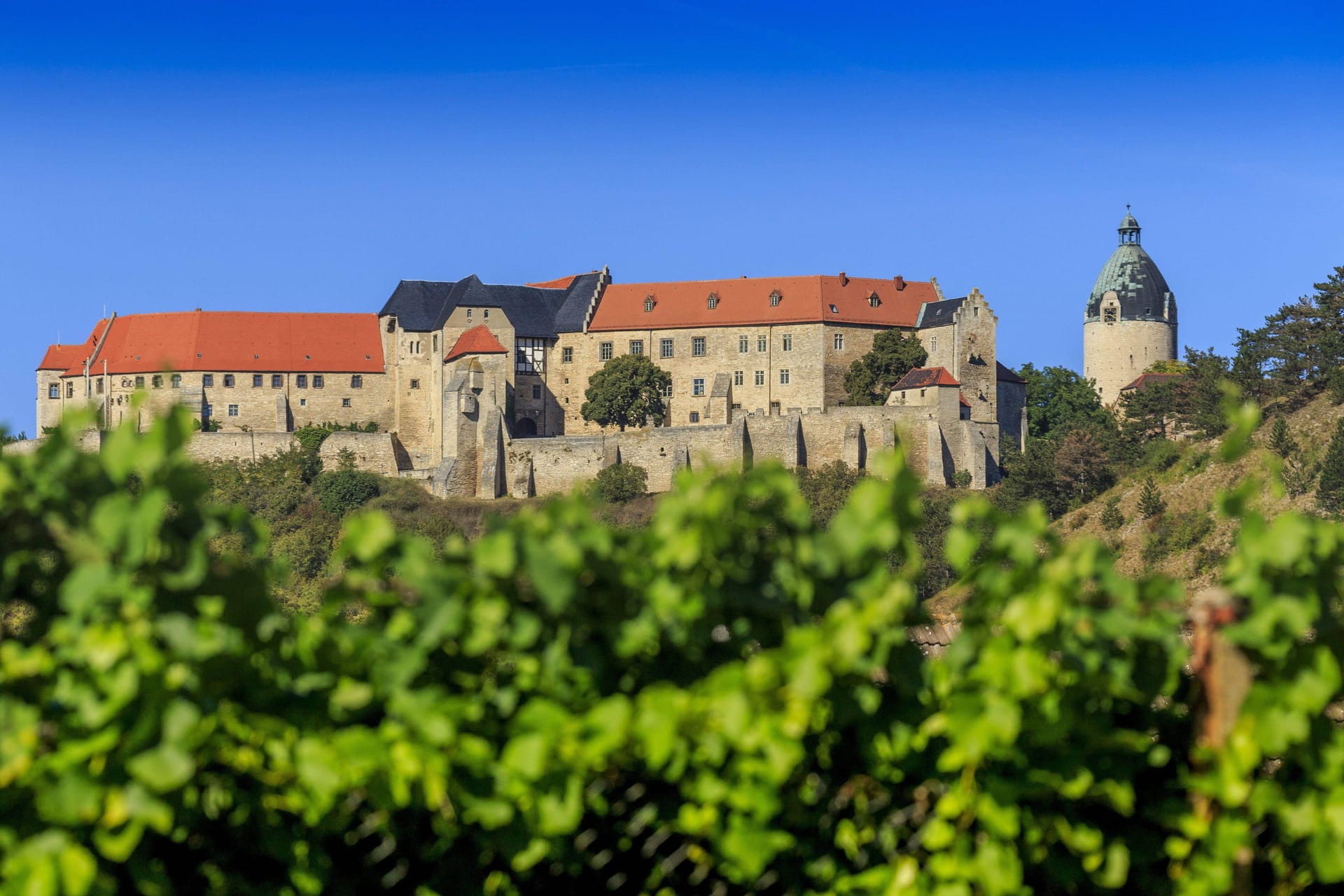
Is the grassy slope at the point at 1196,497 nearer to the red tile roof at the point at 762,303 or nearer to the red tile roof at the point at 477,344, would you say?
the red tile roof at the point at 762,303

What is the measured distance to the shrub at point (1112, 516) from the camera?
168 feet

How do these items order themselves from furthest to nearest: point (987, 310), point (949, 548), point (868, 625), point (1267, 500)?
point (987, 310)
point (1267, 500)
point (949, 548)
point (868, 625)

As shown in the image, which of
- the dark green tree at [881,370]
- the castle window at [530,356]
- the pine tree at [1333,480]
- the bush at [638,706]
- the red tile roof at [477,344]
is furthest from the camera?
the castle window at [530,356]

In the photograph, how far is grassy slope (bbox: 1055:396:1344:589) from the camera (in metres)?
44.8

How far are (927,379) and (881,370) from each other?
11.5ft

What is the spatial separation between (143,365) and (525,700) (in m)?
73.1

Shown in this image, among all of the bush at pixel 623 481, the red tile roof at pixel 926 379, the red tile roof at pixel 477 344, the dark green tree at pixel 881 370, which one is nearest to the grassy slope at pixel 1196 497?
the red tile roof at pixel 926 379

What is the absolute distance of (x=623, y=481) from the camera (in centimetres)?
6225

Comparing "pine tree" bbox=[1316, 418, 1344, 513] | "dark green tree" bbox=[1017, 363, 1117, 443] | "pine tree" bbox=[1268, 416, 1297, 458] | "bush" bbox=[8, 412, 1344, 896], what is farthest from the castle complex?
"bush" bbox=[8, 412, 1344, 896]

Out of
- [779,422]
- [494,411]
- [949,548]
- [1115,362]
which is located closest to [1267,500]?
[779,422]

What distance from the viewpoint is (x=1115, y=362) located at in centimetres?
9494

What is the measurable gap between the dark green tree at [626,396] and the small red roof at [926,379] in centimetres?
994

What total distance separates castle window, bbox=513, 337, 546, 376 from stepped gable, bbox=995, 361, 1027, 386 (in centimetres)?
1909

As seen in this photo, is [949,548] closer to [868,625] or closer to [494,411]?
[868,625]
